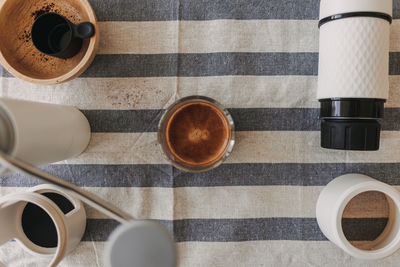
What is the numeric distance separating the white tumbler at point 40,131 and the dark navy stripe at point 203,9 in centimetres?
18

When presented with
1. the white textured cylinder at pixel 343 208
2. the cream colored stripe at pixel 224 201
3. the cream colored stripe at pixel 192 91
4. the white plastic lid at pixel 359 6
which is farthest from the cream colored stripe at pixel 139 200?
the white plastic lid at pixel 359 6

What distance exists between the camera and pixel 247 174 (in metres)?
0.52

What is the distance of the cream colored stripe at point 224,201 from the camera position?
1.71ft

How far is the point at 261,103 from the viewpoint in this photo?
1.72 ft

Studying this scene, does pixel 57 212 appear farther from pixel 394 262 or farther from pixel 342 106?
pixel 394 262

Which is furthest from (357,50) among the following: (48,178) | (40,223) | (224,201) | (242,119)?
(40,223)

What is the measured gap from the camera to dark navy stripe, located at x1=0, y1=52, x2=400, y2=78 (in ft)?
1.72

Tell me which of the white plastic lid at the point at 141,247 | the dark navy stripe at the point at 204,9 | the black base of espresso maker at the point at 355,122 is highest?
the dark navy stripe at the point at 204,9

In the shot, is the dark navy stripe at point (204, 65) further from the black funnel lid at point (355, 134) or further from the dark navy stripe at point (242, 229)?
the dark navy stripe at point (242, 229)

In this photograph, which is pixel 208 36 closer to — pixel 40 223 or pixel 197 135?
pixel 197 135

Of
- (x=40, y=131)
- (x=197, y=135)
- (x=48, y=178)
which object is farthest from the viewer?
(x=197, y=135)

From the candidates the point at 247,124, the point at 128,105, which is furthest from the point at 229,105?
the point at 128,105

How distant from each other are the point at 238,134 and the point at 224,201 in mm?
114

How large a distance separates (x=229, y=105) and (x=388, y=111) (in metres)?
0.26
